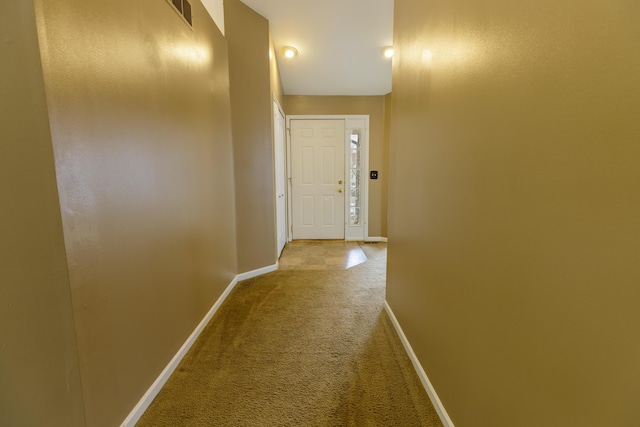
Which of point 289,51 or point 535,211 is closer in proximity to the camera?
point 535,211

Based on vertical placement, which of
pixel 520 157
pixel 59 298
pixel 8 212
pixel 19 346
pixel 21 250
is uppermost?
pixel 520 157

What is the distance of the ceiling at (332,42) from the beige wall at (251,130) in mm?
235

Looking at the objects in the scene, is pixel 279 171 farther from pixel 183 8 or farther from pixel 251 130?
pixel 183 8

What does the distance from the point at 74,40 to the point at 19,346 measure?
1.00 meters

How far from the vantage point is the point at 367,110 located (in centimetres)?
430

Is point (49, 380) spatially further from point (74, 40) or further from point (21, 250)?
point (74, 40)

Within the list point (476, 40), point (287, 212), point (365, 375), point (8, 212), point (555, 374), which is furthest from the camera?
point (287, 212)

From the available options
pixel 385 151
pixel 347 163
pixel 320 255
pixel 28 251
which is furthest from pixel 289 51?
pixel 28 251

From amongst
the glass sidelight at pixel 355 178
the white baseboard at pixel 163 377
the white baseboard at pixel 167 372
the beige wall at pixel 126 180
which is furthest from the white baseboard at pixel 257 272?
the glass sidelight at pixel 355 178

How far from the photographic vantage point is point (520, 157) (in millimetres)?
732

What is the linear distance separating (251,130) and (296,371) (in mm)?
2164

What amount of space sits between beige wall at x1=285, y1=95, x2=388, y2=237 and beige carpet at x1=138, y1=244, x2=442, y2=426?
237 cm

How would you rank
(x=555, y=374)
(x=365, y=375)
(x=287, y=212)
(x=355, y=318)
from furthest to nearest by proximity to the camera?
1. (x=287, y=212)
2. (x=355, y=318)
3. (x=365, y=375)
4. (x=555, y=374)

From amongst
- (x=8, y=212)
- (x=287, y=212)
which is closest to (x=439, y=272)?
(x=8, y=212)
